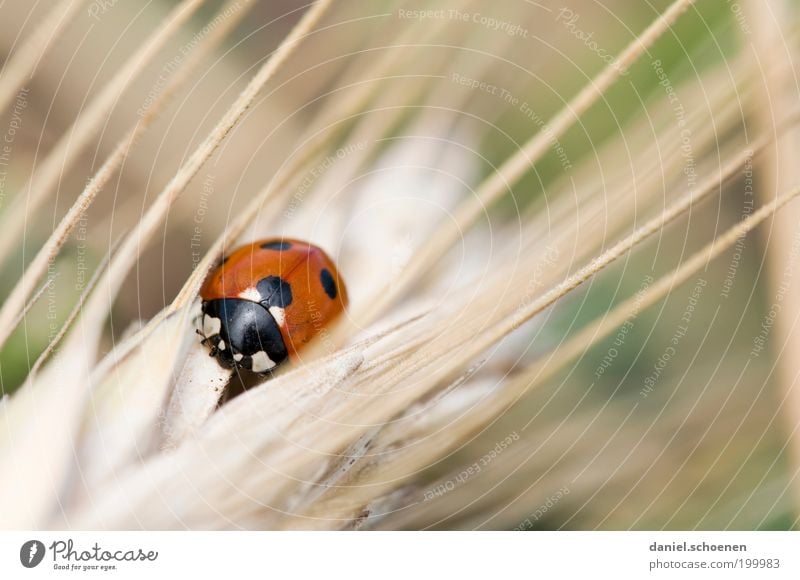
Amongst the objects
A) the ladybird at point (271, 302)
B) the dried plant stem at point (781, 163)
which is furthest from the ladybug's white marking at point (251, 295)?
the dried plant stem at point (781, 163)

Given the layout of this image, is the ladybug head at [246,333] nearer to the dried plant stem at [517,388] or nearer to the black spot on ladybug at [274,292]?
the black spot on ladybug at [274,292]

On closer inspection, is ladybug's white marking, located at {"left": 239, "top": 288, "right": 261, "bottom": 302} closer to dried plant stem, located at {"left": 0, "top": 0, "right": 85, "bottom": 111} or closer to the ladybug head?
the ladybug head

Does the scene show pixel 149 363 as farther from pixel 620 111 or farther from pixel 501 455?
pixel 620 111

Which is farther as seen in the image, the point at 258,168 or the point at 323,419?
the point at 258,168

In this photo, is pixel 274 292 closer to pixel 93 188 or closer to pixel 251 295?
pixel 251 295
